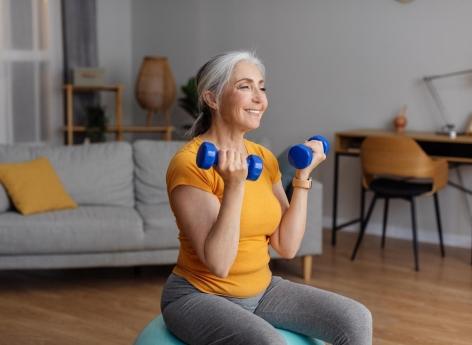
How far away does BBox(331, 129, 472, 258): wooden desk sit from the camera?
5035mm

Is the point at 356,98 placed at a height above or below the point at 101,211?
above

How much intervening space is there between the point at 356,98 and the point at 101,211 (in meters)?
2.26

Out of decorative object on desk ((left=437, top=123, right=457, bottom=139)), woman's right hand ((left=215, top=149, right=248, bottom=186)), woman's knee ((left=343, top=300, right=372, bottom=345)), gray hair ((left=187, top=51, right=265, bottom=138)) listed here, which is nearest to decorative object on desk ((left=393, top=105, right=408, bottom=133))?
decorative object on desk ((left=437, top=123, right=457, bottom=139))

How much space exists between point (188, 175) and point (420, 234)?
375cm

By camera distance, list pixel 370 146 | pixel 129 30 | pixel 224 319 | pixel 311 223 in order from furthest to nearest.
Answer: pixel 129 30
pixel 370 146
pixel 311 223
pixel 224 319

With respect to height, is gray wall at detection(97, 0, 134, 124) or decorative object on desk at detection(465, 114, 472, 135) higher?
gray wall at detection(97, 0, 134, 124)

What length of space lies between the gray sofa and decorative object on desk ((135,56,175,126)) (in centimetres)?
146

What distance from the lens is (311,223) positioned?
15.0 feet

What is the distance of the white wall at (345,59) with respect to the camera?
5477 mm

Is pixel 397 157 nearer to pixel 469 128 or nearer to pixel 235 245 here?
pixel 469 128

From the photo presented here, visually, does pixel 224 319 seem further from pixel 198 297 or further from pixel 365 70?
pixel 365 70

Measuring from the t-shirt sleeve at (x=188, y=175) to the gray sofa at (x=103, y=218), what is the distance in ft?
6.81

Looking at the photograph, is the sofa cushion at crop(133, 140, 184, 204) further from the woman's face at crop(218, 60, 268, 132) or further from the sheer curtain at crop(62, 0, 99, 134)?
the woman's face at crop(218, 60, 268, 132)

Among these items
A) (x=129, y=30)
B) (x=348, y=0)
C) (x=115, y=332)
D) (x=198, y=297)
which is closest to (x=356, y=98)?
(x=348, y=0)
